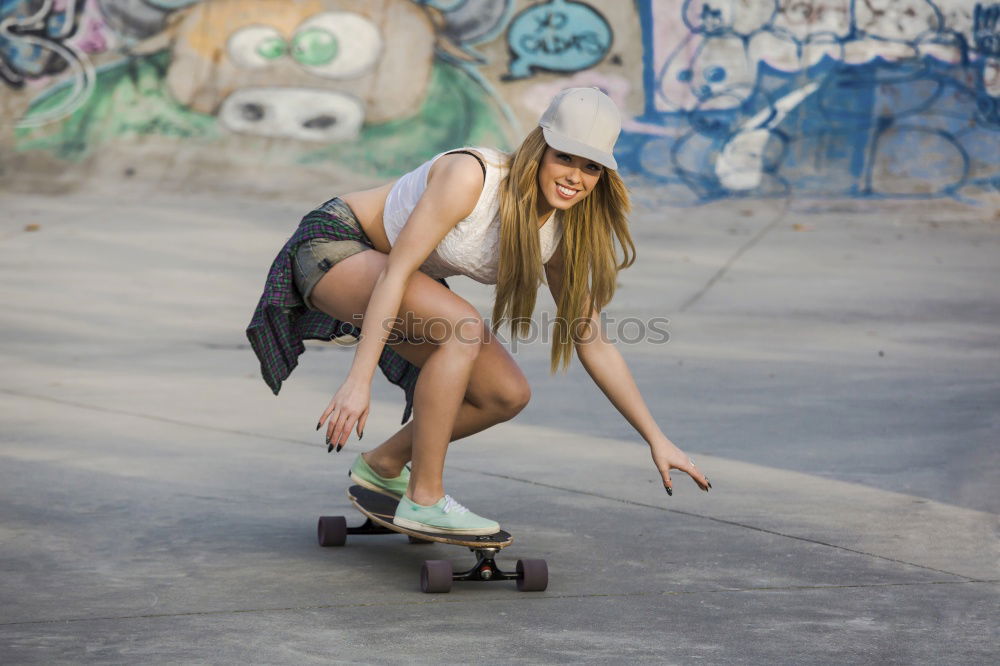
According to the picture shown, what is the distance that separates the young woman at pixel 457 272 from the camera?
12.3 ft

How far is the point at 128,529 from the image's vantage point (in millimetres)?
4273

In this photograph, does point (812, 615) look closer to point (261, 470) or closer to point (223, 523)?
point (223, 523)

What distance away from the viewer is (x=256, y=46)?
12875 millimetres

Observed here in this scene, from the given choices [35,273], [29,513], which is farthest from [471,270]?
[35,273]

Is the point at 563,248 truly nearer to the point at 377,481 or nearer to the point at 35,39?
the point at 377,481

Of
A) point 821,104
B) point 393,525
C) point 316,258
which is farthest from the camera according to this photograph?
point 821,104

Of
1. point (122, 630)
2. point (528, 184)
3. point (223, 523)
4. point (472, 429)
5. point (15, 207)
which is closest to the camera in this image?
point (122, 630)

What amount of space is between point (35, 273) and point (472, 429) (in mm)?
5790

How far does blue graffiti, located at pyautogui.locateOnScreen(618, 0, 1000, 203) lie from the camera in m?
12.8

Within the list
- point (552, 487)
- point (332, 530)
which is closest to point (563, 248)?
point (332, 530)

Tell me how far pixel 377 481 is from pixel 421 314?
0.66 metres

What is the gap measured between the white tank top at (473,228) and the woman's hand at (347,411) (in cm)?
57

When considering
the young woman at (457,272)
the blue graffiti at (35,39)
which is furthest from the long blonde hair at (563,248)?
the blue graffiti at (35,39)

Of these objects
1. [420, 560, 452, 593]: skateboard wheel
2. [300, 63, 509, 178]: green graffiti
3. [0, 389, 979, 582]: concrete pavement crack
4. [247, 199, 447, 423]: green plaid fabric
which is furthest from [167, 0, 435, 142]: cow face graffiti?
[420, 560, 452, 593]: skateboard wheel
